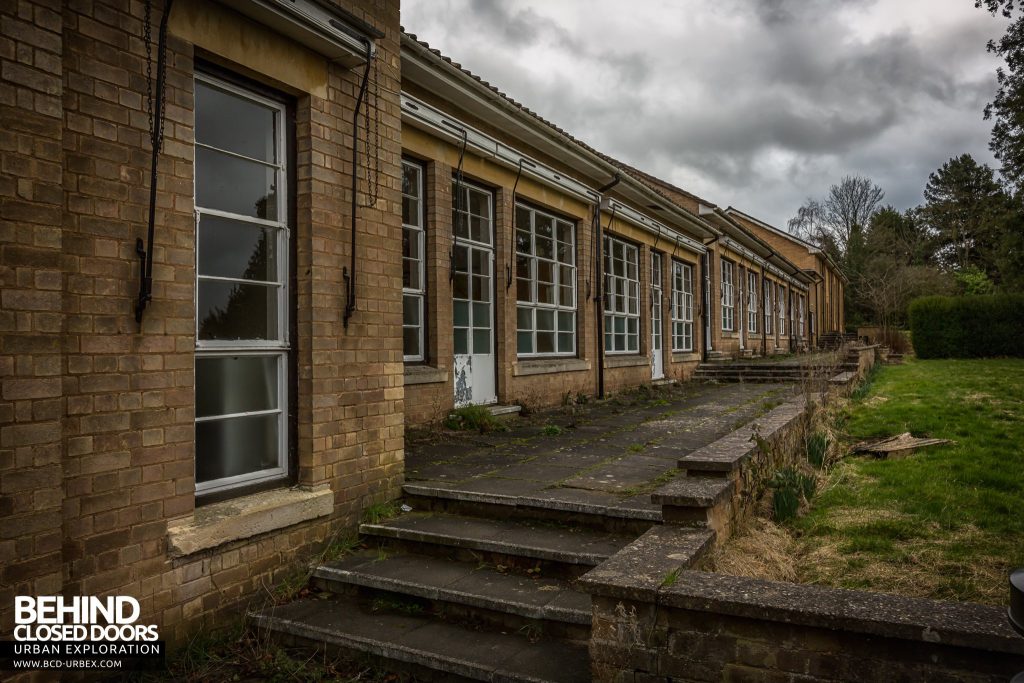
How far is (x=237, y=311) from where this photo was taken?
4016 millimetres

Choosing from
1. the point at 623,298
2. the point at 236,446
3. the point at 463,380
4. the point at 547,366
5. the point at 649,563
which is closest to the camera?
the point at 649,563

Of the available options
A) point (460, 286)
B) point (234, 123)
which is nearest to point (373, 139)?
point (234, 123)

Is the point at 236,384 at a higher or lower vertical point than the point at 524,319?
lower

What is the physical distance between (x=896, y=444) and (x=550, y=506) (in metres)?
4.92

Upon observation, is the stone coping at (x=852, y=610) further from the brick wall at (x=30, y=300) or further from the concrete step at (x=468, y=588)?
the brick wall at (x=30, y=300)

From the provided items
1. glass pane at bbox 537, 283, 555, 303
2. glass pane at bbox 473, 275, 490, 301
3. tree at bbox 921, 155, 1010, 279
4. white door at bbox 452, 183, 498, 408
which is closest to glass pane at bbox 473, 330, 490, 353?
white door at bbox 452, 183, 498, 408

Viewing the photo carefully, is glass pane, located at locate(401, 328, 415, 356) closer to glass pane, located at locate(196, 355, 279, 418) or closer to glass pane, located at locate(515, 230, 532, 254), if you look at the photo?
glass pane, located at locate(515, 230, 532, 254)

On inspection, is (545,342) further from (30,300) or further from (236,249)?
(30,300)

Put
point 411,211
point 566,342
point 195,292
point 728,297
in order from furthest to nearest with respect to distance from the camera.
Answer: point 728,297, point 566,342, point 411,211, point 195,292

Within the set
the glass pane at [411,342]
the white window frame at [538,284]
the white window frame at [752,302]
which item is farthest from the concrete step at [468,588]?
the white window frame at [752,302]

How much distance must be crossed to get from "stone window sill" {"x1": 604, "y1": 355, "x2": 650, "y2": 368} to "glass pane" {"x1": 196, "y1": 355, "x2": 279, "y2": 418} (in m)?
8.08

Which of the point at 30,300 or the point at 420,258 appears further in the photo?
the point at 420,258

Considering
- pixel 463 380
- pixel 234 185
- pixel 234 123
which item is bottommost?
pixel 463 380

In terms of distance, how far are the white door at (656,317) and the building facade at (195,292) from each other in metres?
8.28
